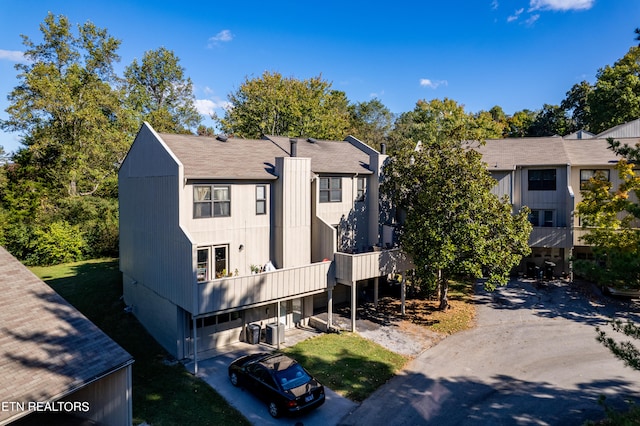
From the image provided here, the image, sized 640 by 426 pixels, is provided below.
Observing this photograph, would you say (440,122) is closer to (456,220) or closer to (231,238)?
(456,220)

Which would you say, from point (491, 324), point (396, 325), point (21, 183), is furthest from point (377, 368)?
point (21, 183)

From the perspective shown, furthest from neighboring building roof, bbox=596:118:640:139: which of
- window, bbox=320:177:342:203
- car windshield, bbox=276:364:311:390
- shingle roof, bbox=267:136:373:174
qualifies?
car windshield, bbox=276:364:311:390

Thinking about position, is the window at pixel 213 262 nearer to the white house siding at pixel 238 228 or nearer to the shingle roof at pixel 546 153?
the white house siding at pixel 238 228

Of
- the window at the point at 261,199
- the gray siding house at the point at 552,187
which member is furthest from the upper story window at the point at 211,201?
the gray siding house at the point at 552,187

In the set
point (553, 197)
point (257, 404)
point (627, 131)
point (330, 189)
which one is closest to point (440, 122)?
point (627, 131)

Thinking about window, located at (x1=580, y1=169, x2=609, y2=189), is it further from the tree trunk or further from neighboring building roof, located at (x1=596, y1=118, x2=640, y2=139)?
the tree trunk
